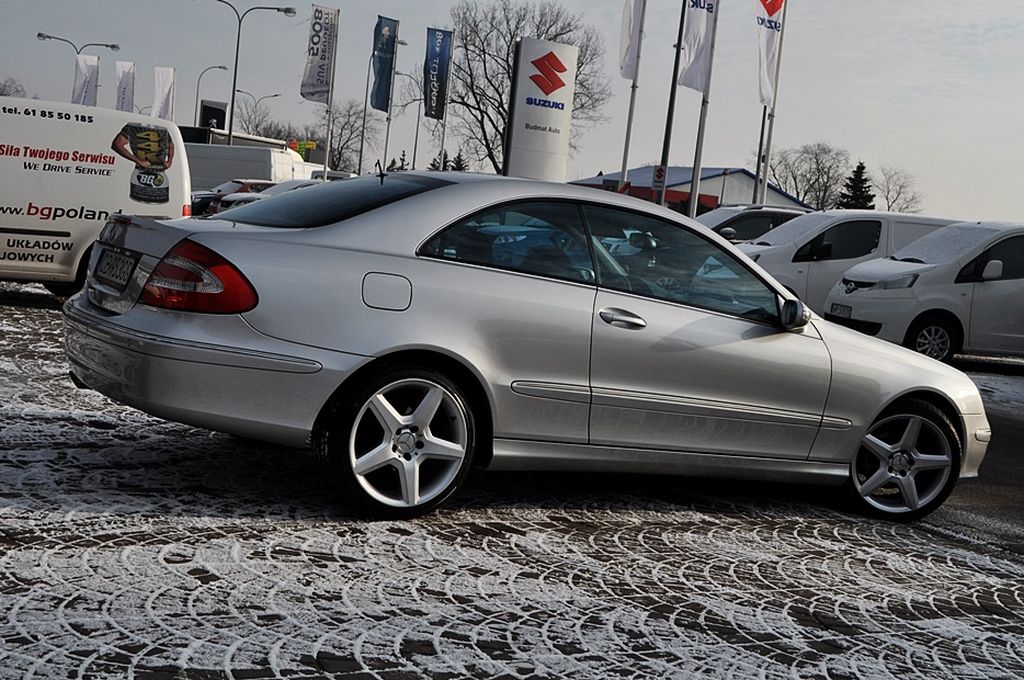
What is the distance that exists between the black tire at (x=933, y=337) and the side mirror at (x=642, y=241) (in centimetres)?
904

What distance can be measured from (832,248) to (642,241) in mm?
11410

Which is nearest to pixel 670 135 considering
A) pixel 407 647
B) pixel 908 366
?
pixel 908 366

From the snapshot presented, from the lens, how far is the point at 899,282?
13.7 metres

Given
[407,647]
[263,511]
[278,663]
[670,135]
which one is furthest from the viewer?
[670,135]

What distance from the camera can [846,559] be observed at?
5000mm

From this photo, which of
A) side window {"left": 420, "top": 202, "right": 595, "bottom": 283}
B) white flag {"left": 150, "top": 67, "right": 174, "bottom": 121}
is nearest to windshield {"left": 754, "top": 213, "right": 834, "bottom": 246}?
side window {"left": 420, "top": 202, "right": 595, "bottom": 283}

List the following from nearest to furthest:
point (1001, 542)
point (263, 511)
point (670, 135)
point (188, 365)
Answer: point (188, 365), point (263, 511), point (1001, 542), point (670, 135)

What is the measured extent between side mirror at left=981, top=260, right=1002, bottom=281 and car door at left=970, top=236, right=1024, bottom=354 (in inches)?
2.9

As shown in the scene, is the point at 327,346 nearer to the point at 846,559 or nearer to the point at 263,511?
the point at 263,511

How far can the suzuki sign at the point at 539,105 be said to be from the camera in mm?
21891

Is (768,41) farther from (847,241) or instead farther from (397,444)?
(397,444)

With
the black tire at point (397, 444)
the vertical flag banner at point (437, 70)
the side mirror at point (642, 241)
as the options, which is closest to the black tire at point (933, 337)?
the side mirror at point (642, 241)

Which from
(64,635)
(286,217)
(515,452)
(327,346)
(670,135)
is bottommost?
(64,635)

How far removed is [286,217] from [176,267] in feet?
2.02
